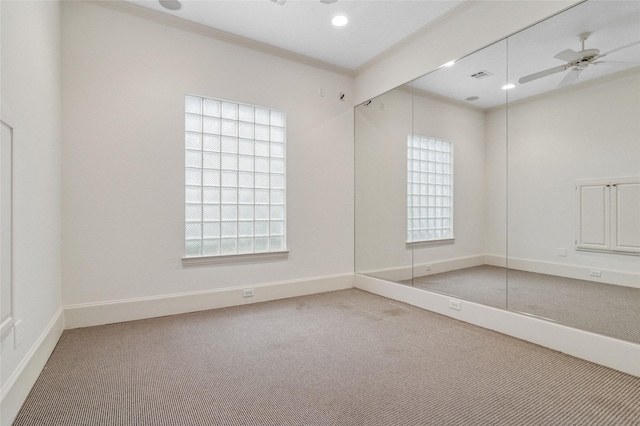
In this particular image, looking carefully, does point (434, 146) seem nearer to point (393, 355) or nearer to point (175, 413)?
point (393, 355)

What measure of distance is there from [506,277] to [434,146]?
65.4 inches

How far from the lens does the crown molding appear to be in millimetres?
3113

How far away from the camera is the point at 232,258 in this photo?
371 centimetres

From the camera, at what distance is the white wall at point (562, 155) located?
2.26 meters

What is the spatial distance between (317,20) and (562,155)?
2.74 metres

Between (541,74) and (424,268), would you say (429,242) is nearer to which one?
(424,268)

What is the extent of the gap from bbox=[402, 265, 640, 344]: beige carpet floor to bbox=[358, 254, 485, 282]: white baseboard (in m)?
0.07

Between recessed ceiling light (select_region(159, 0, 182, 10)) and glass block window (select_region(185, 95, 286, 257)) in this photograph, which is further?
glass block window (select_region(185, 95, 286, 257))

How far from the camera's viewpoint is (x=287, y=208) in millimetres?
4105

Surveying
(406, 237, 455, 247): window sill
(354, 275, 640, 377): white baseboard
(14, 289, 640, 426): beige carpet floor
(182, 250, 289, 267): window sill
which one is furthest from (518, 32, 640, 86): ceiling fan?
(182, 250, 289, 267): window sill

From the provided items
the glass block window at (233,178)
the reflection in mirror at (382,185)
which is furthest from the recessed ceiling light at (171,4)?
the reflection in mirror at (382,185)

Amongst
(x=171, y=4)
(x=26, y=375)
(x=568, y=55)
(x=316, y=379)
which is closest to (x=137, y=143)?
(x=171, y=4)

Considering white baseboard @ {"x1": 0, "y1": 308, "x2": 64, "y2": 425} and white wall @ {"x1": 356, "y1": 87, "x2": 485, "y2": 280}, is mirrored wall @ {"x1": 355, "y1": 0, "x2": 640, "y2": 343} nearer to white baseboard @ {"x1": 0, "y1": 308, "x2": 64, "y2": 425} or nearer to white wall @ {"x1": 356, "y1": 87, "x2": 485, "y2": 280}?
white wall @ {"x1": 356, "y1": 87, "x2": 485, "y2": 280}

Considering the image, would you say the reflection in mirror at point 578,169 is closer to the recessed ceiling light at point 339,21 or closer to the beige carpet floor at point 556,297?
the beige carpet floor at point 556,297
